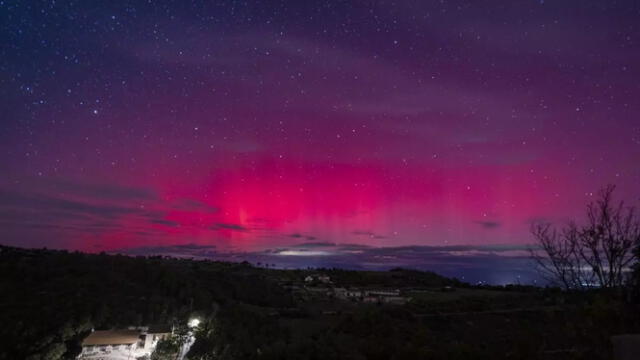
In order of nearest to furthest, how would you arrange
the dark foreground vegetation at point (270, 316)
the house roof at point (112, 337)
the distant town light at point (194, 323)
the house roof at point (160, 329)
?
the dark foreground vegetation at point (270, 316), the house roof at point (112, 337), the house roof at point (160, 329), the distant town light at point (194, 323)

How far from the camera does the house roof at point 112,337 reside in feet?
64.9

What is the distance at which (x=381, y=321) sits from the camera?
18469 mm

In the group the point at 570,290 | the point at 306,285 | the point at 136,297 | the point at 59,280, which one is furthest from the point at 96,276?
the point at 570,290

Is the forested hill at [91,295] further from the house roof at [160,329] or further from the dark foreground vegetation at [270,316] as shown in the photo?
the house roof at [160,329]

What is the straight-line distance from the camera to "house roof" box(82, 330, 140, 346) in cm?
1978

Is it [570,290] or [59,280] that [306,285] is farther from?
[570,290]

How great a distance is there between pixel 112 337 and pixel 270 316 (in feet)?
29.8

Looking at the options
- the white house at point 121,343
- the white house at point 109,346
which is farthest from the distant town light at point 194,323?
the white house at point 109,346

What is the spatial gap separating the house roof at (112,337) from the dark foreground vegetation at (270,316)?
4.05 feet

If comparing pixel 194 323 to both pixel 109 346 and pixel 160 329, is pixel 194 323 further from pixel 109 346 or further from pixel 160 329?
pixel 109 346

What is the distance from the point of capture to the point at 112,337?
20.5m

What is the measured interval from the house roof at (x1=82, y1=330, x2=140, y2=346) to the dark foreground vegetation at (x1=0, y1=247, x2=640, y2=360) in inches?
48.7

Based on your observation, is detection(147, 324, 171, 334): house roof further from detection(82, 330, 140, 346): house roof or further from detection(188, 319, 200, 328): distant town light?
detection(188, 319, 200, 328): distant town light

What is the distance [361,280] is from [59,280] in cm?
3003
